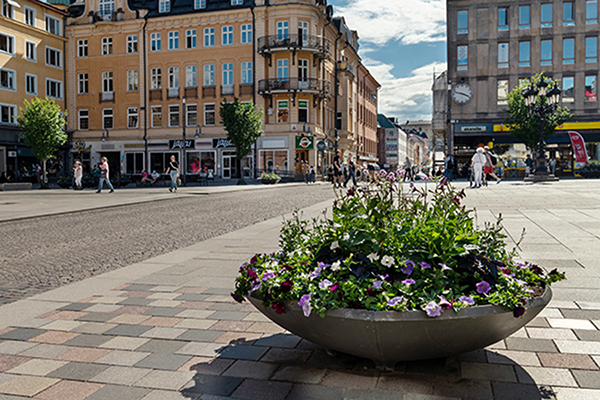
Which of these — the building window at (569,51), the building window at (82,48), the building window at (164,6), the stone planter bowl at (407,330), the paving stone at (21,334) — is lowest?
the paving stone at (21,334)

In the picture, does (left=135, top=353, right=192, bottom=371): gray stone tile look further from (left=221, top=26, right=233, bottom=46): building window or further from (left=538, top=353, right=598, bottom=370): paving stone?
(left=221, top=26, right=233, bottom=46): building window

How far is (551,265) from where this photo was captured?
242 inches

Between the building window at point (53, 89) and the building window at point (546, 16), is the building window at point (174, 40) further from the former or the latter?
the building window at point (546, 16)

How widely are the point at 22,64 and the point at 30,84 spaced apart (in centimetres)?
182

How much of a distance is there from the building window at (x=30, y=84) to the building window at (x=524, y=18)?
39592 mm

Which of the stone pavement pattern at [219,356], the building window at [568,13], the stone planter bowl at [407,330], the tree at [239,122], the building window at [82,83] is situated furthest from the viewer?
the building window at [82,83]

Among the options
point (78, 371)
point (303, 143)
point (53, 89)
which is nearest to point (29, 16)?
point (53, 89)

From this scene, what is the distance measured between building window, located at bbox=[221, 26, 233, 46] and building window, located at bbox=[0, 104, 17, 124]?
17.4 metres

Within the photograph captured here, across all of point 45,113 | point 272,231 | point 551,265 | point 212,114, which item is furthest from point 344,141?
point 551,265

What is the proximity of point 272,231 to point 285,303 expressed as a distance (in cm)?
715

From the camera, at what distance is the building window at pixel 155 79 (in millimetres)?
49344

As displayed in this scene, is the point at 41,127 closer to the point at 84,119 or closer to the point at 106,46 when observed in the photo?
the point at 84,119

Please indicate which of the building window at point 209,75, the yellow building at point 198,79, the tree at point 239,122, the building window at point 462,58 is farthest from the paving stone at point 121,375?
the building window at point 209,75

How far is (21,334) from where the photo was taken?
→ 13.3ft
